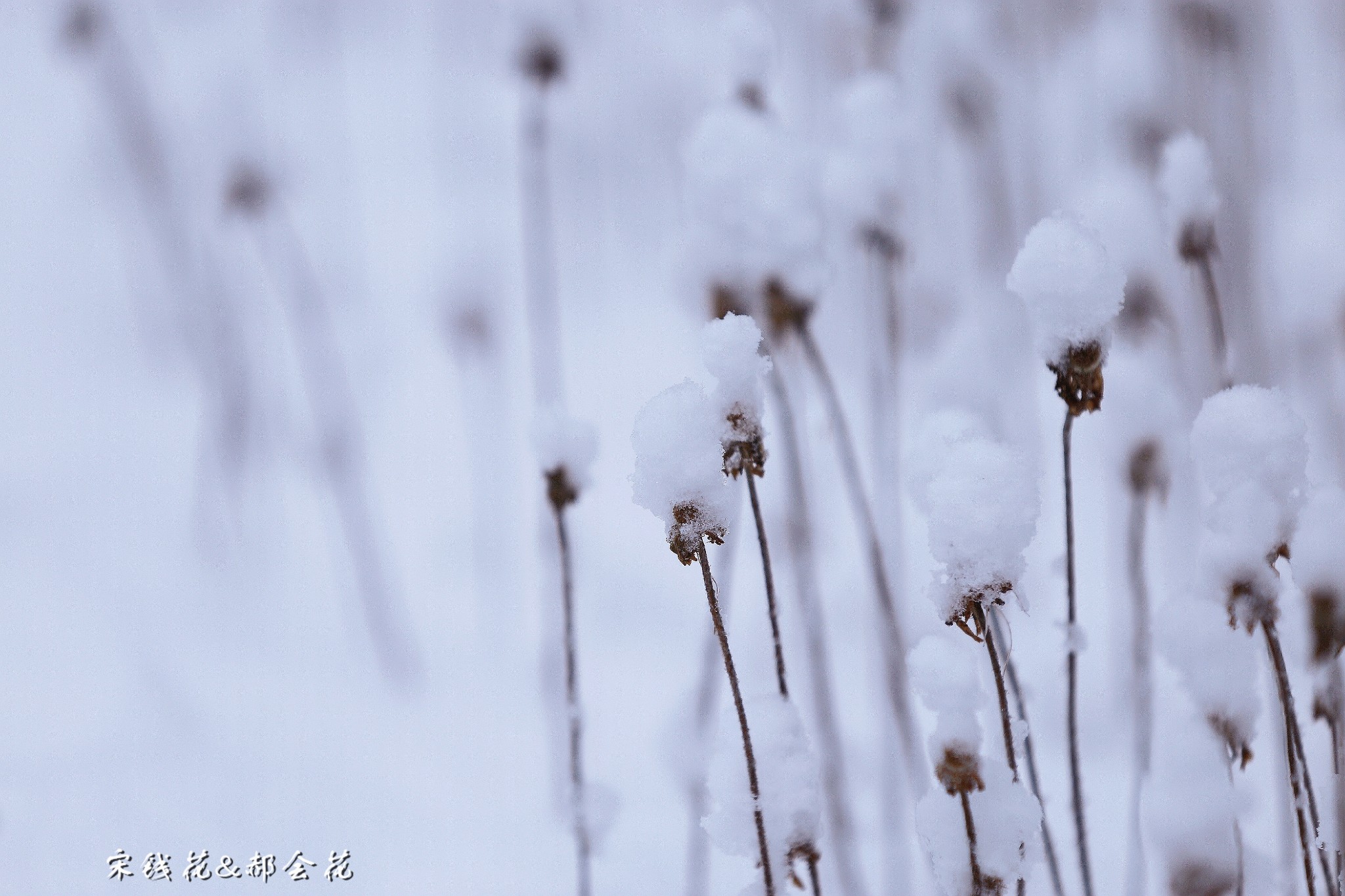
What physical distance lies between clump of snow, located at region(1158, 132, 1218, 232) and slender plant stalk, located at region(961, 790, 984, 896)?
0.45 metres

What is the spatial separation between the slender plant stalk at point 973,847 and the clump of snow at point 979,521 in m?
0.08

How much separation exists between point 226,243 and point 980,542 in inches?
73.7

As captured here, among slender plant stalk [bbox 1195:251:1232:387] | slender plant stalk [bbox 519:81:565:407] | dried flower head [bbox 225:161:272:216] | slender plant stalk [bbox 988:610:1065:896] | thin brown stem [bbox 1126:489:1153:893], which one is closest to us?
slender plant stalk [bbox 988:610:1065:896]

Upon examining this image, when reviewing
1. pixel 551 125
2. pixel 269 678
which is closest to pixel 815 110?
pixel 551 125

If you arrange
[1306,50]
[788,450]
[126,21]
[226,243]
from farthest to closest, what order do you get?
[1306,50], [126,21], [226,243], [788,450]

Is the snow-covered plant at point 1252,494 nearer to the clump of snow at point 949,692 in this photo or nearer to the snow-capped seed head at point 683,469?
the clump of snow at point 949,692

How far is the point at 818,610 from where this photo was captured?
84 cm

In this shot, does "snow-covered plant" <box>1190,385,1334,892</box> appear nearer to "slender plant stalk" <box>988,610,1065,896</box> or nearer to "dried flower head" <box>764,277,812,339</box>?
"slender plant stalk" <box>988,610,1065,896</box>

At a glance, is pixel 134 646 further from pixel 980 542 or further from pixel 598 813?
pixel 980 542

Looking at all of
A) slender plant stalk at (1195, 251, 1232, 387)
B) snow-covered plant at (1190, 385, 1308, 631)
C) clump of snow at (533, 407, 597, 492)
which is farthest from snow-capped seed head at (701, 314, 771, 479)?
slender plant stalk at (1195, 251, 1232, 387)

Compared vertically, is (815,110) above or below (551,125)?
below

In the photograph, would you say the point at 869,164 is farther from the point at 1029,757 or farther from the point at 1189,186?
the point at 1029,757

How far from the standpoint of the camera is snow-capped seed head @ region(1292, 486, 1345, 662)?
44cm

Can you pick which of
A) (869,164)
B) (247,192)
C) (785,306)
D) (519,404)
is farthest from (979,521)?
(519,404)
